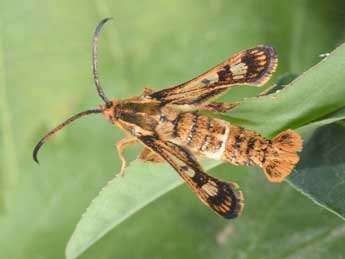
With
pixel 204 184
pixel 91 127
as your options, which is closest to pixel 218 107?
pixel 204 184

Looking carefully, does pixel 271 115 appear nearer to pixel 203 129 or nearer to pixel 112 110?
pixel 203 129

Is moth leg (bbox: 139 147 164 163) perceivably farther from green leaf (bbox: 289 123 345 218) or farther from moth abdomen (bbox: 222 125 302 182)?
green leaf (bbox: 289 123 345 218)

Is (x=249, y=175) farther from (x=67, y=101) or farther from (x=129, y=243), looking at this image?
(x=67, y=101)

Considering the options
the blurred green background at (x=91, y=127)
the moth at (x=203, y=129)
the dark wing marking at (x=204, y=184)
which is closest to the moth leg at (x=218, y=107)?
the moth at (x=203, y=129)

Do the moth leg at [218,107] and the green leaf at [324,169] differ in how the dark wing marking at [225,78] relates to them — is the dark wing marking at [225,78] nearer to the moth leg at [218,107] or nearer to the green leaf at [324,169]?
the moth leg at [218,107]

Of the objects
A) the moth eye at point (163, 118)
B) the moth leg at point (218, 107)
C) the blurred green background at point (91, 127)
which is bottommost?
the blurred green background at point (91, 127)
